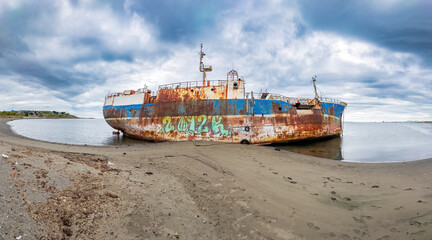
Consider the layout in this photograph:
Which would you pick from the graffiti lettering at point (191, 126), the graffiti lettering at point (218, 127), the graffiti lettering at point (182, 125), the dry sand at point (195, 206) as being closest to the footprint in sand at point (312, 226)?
the dry sand at point (195, 206)

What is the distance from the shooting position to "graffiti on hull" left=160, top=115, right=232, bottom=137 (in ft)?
46.8

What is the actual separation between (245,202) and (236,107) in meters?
10.5

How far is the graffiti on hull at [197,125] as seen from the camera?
46.8 feet

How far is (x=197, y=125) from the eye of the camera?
573 inches

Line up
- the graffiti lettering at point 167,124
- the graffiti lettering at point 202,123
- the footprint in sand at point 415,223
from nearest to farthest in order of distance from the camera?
the footprint in sand at point 415,223 < the graffiti lettering at point 202,123 < the graffiti lettering at point 167,124

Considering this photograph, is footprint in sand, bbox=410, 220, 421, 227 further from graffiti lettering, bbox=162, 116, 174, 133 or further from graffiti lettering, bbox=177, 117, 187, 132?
graffiti lettering, bbox=162, 116, 174, 133

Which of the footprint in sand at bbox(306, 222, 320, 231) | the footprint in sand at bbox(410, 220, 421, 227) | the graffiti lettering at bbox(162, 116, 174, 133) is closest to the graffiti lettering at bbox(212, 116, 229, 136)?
the graffiti lettering at bbox(162, 116, 174, 133)

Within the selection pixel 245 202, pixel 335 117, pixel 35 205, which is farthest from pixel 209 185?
pixel 335 117

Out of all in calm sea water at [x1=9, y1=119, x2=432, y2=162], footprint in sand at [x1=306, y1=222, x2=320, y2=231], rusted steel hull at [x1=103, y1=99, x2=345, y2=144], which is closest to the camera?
footprint in sand at [x1=306, y1=222, x2=320, y2=231]

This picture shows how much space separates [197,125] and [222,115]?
203 cm

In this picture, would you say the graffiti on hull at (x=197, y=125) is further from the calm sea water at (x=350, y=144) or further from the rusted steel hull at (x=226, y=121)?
the calm sea water at (x=350, y=144)

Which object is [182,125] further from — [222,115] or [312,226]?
[312,226]

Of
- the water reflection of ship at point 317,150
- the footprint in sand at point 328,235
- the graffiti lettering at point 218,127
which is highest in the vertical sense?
the graffiti lettering at point 218,127

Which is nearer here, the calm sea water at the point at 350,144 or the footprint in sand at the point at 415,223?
the footprint in sand at the point at 415,223
